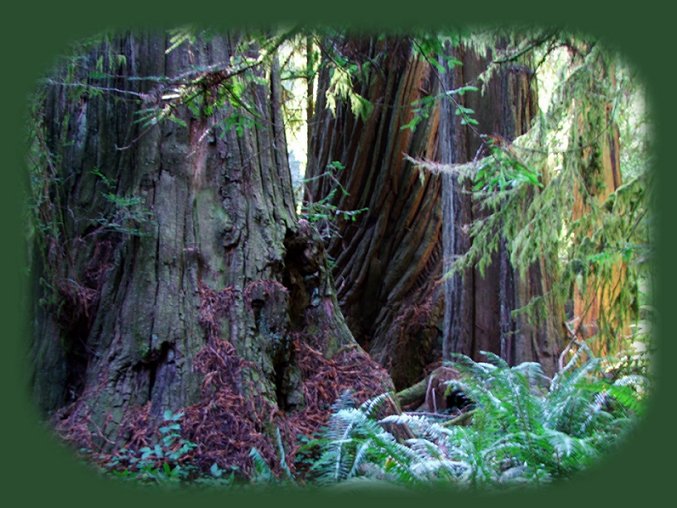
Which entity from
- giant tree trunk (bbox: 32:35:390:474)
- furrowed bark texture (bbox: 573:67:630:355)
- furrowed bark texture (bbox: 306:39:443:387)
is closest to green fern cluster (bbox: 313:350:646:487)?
furrowed bark texture (bbox: 573:67:630:355)

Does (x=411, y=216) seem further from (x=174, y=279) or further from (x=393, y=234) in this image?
(x=174, y=279)

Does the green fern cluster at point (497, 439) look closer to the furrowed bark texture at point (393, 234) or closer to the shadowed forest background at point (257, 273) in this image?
the shadowed forest background at point (257, 273)

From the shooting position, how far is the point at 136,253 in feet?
15.7

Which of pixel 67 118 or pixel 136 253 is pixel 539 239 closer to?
pixel 136 253

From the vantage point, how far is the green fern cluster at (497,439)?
3.59 metres

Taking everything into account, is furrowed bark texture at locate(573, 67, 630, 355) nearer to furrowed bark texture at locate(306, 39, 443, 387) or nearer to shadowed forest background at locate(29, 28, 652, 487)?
shadowed forest background at locate(29, 28, 652, 487)

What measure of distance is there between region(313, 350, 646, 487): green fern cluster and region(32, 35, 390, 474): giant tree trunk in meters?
0.59

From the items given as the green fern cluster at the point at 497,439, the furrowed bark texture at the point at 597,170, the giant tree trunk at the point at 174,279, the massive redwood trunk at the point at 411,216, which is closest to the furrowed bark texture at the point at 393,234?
the massive redwood trunk at the point at 411,216

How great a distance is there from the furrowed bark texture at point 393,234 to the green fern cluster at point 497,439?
498 centimetres

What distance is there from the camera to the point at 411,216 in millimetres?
10867

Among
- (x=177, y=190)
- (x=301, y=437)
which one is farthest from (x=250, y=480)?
(x=177, y=190)

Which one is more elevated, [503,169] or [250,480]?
[503,169]

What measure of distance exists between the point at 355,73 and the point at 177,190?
6.57 ft

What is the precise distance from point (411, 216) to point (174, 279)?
22.0 feet
